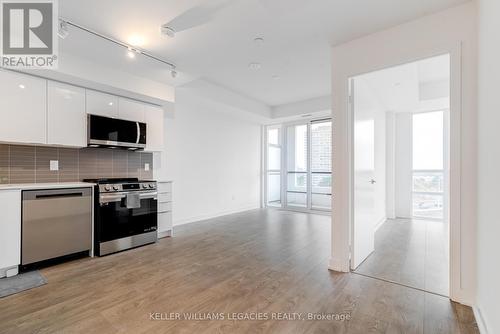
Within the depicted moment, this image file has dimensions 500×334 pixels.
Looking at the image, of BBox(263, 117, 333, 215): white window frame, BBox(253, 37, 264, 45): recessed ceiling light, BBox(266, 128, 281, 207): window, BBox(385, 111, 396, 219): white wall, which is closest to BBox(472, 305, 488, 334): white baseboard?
BBox(253, 37, 264, 45): recessed ceiling light

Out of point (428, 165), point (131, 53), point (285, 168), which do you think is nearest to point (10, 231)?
point (131, 53)

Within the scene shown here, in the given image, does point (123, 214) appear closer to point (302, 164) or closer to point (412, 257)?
point (412, 257)

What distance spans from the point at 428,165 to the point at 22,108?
7398mm

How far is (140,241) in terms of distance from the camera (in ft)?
12.2

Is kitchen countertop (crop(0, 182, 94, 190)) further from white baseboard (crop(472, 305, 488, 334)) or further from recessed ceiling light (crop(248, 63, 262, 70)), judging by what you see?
white baseboard (crop(472, 305, 488, 334))

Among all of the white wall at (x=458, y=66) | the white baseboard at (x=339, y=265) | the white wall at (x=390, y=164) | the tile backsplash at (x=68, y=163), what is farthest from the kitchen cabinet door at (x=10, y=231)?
the white wall at (x=390, y=164)

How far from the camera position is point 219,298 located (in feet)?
7.28

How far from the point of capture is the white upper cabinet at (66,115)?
3.08 m

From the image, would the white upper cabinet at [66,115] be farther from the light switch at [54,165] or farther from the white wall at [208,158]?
the white wall at [208,158]

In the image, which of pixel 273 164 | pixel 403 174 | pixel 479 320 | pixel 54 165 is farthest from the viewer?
pixel 273 164

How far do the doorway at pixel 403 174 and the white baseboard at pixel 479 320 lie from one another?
319 millimetres

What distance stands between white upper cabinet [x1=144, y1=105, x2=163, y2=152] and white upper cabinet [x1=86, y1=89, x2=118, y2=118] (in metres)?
0.50

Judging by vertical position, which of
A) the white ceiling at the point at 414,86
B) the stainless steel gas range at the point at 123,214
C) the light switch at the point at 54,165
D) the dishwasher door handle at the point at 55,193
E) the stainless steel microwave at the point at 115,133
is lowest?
the stainless steel gas range at the point at 123,214

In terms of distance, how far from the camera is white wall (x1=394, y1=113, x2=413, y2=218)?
5.82 meters
